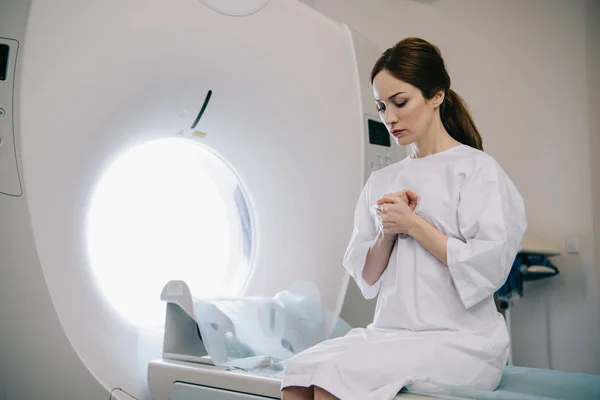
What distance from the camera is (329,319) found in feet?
5.76

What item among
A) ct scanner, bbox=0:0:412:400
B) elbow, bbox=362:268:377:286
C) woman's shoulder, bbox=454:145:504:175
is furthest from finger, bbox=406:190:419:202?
ct scanner, bbox=0:0:412:400

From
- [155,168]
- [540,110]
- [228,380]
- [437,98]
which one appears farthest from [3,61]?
[540,110]

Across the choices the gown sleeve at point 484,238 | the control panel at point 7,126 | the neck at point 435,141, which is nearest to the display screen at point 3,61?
the control panel at point 7,126

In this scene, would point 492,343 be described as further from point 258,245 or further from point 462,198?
point 258,245

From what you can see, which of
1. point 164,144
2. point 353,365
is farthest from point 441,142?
point 164,144

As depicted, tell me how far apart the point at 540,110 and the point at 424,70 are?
6.54 ft

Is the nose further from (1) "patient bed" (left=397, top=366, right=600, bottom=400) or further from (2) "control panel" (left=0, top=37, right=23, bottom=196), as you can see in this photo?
(2) "control panel" (left=0, top=37, right=23, bottom=196)

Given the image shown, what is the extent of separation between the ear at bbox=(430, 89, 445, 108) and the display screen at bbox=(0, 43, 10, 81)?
39.6 inches

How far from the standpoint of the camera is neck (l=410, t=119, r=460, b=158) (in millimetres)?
1363

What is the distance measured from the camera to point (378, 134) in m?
1.89

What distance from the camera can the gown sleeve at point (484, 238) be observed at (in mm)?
1179

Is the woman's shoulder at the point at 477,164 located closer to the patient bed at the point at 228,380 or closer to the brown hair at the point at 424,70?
the brown hair at the point at 424,70

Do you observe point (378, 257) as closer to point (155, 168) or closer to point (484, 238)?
point (484, 238)

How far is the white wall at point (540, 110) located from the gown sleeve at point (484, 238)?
1948mm
